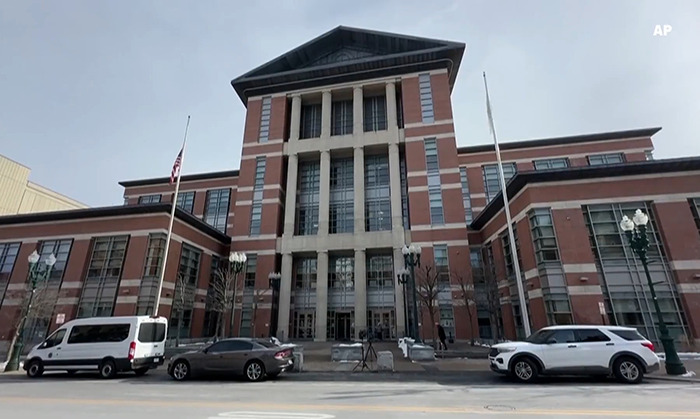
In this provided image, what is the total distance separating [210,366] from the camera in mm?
12531

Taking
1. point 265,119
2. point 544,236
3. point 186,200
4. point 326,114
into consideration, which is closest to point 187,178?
point 186,200

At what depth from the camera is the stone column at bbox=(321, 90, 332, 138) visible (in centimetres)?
3847

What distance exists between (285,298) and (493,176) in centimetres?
2663

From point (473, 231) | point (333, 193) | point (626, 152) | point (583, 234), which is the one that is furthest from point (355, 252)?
point (626, 152)

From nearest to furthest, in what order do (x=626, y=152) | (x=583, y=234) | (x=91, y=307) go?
(x=583, y=234)
(x=91, y=307)
(x=626, y=152)

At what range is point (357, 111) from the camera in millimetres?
38281

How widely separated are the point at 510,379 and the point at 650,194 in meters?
16.2

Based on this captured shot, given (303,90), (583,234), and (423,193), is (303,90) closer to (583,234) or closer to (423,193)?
(423,193)

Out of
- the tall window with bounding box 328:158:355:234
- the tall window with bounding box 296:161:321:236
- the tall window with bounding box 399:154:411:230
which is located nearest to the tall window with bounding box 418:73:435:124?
the tall window with bounding box 399:154:411:230

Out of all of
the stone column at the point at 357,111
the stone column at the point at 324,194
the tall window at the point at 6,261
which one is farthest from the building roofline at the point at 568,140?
the tall window at the point at 6,261

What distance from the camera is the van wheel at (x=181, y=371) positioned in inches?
495

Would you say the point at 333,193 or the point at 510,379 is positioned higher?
the point at 333,193

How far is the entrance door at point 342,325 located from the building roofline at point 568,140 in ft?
77.3

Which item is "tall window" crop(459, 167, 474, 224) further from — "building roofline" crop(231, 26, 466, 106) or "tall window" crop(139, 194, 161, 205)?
"tall window" crop(139, 194, 161, 205)
